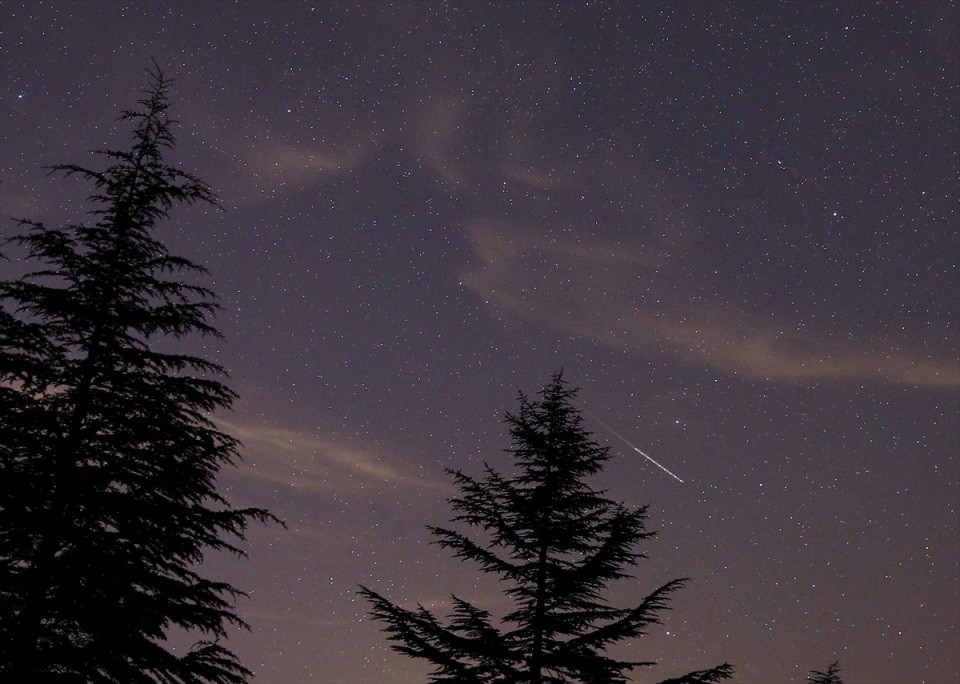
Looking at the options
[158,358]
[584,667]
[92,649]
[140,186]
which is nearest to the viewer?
[92,649]

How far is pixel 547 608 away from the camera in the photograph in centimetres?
1702

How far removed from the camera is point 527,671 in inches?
630

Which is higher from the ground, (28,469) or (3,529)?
(28,469)

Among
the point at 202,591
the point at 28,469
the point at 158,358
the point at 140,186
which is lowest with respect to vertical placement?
the point at 202,591

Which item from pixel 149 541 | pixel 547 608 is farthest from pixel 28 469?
pixel 547 608

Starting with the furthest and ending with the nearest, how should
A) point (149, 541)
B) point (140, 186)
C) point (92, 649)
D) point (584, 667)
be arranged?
1. point (584, 667)
2. point (140, 186)
3. point (149, 541)
4. point (92, 649)

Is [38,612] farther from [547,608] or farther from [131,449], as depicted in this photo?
[547,608]

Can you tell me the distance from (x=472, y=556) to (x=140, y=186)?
9.68 metres

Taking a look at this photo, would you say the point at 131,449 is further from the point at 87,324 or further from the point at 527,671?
the point at 527,671

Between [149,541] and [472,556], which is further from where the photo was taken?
[472,556]

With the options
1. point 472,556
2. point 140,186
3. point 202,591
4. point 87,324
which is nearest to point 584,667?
point 472,556

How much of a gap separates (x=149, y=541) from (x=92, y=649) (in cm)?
161

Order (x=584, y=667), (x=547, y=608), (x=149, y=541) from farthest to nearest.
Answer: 1. (x=547, y=608)
2. (x=584, y=667)
3. (x=149, y=541)

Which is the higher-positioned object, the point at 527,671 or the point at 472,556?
the point at 472,556
